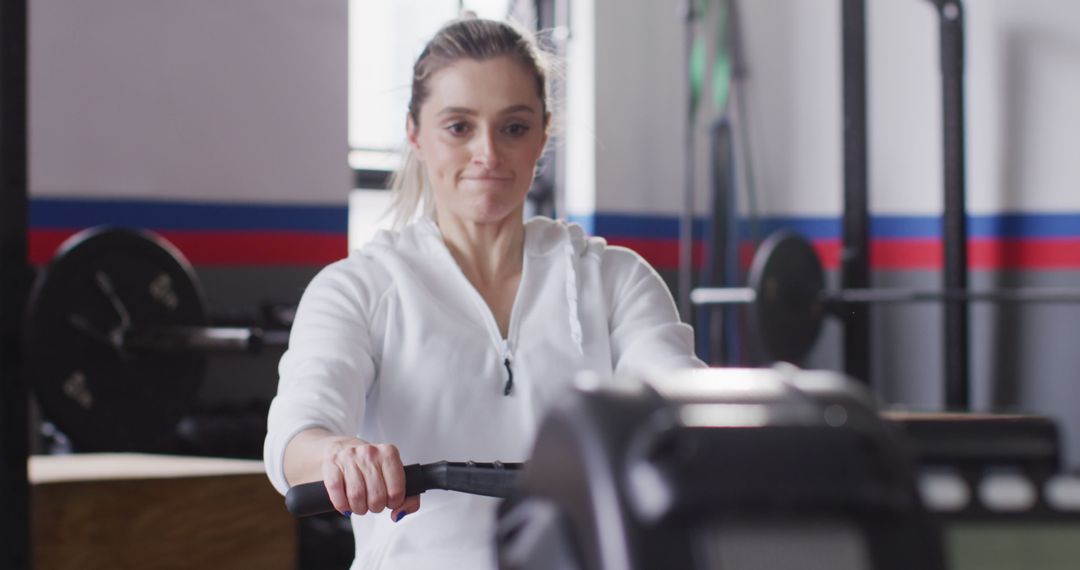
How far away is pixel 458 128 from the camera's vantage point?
136cm

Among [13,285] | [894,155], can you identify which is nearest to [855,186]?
[894,155]

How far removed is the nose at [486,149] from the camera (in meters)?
1.33

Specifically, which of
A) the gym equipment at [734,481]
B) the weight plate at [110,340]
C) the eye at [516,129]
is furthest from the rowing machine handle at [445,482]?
the weight plate at [110,340]

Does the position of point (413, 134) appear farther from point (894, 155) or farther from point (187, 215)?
point (894, 155)

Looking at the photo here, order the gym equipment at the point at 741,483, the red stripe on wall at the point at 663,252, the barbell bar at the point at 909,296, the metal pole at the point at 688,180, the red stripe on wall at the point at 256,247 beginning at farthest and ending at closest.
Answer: the red stripe on wall at the point at 663,252 < the metal pole at the point at 688,180 < the red stripe on wall at the point at 256,247 < the barbell bar at the point at 909,296 < the gym equipment at the point at 741,483

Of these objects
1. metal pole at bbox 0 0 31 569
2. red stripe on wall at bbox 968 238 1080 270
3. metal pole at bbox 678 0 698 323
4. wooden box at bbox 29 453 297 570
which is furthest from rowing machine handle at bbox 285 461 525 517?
metal pole at bbox 678 0 698 323

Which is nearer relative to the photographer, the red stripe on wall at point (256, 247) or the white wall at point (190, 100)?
the white wall at point (190, 100)

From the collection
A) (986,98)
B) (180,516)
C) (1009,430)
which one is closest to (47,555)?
(180,516)

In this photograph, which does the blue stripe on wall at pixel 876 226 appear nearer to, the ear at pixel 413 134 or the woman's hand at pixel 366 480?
the ear at pixel 413 134

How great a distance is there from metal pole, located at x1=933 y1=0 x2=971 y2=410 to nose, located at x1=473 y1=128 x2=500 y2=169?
2936mm

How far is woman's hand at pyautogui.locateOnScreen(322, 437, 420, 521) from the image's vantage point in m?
0.93

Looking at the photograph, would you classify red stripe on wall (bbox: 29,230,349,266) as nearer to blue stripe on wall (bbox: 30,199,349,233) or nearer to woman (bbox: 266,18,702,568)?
blue stripe on wall (bbox: 30,199,349,233)

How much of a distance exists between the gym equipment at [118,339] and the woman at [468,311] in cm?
160

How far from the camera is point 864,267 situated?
411 centimetres
